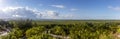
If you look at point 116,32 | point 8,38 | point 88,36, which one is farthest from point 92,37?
point 116,32

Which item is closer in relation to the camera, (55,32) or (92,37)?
(92,37)

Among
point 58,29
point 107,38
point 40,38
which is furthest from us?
point 58,29

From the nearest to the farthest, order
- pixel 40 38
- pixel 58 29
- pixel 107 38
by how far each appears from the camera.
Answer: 1. pixel 40 38
2. pixel 107 38
3. pixel 58 29

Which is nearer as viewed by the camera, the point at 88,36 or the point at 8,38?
the point at 8,38

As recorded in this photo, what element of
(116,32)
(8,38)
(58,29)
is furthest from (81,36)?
(116,32)

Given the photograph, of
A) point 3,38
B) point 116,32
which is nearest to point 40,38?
point 3,38

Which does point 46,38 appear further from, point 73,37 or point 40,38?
point 73,37

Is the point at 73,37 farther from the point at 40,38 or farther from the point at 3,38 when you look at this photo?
the point at 3,38

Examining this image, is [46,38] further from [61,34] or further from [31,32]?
[61,34]

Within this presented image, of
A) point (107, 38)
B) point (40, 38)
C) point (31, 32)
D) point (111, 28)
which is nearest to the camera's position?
point (40, 38)
